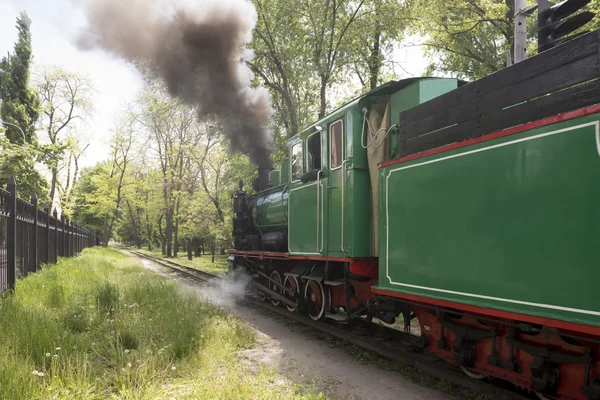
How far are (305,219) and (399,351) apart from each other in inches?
100

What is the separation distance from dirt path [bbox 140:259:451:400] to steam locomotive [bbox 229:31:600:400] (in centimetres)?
56

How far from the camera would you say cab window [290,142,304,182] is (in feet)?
24.2

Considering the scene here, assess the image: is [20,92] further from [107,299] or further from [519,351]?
[519,351]

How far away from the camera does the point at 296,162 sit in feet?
24.8

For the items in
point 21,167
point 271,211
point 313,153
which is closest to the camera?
point 313,153

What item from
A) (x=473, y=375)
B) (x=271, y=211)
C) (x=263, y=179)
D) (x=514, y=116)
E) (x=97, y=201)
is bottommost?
(x=473, y=375)

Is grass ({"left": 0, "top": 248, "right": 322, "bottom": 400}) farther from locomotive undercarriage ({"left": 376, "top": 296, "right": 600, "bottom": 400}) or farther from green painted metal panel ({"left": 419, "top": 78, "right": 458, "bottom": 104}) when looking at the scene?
green painted metal panel ({"left": 419, "top": 78, "right": 458, "bottom": 104})

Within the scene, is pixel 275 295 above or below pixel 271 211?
below

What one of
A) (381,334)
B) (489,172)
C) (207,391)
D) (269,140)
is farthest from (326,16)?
(207,391)

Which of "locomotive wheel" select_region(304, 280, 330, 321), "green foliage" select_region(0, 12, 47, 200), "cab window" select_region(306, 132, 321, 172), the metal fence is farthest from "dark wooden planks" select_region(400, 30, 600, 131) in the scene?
"green foliage" select_region(0, 12, 47, 200)

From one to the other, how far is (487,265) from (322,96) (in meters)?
11.1

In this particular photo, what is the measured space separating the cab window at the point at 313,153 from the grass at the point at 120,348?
112 inches

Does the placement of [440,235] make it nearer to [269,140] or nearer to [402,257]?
[402,257]

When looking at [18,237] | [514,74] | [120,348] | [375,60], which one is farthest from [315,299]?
[375,60]
